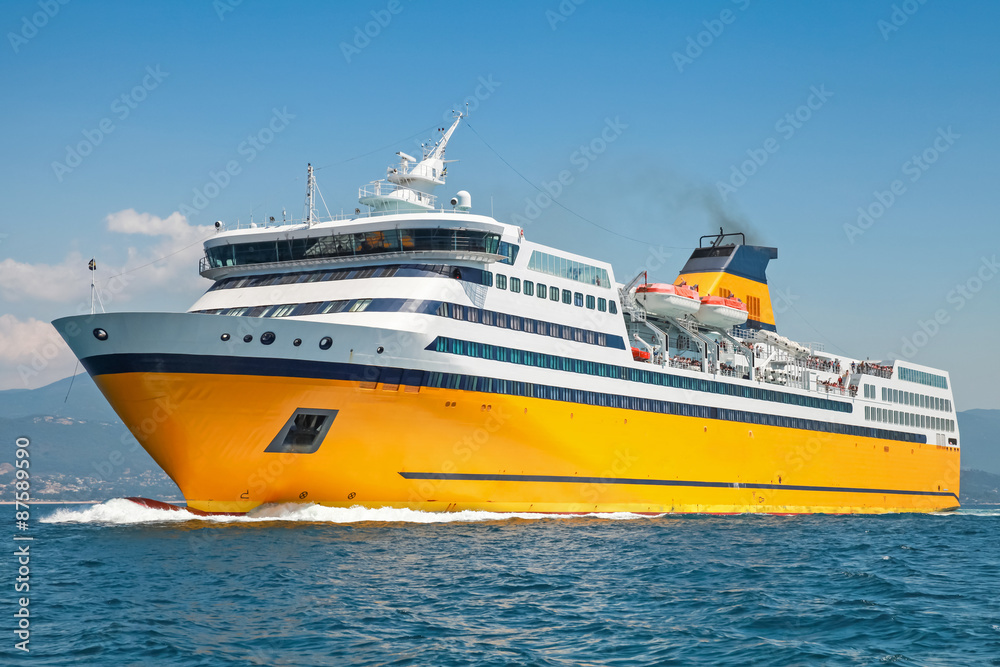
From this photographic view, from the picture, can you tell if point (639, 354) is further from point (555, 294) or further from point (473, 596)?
point (473, 596)

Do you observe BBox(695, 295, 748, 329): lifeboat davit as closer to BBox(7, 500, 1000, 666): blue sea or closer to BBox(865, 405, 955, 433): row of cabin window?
BBox(865, 405, 955, 433): row of cabin window

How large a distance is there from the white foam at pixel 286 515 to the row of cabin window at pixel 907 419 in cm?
2988

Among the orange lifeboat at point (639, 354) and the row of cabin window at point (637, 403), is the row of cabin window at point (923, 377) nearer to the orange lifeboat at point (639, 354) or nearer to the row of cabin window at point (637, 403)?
the row of cabin window at point (637, 403)

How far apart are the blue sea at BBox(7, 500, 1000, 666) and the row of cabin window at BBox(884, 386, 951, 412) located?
27085 millimetres

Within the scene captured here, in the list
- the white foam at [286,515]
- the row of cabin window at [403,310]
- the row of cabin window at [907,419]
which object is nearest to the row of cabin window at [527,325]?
the row of cabin window at [403,310]

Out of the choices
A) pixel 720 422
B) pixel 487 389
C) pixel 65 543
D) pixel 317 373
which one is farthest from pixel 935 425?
pixel 65 543

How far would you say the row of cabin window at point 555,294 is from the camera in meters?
33.1

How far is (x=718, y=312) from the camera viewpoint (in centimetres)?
4372

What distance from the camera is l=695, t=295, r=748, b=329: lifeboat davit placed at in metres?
43.7

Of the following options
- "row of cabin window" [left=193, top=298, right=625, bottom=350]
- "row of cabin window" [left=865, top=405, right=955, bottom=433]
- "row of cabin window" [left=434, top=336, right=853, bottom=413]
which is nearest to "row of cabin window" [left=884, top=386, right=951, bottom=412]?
"row of cabin window" [left=865, top=405, right=955, bottom=433]

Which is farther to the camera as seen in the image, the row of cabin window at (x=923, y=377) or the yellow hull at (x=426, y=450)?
the row of cabin window at (x=923, y=377)

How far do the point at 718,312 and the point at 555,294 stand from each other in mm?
12351

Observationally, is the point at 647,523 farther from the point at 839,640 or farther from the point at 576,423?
the point at 839,640

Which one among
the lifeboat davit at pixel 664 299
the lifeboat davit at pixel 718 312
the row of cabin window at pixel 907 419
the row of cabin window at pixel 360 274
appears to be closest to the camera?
the row of cabin window at pixel 360 274
